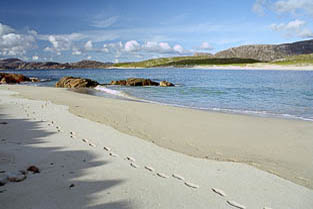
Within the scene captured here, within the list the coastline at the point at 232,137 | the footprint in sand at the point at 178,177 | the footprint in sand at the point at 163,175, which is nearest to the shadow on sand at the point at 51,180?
the footprint in sand at the point at 163,175

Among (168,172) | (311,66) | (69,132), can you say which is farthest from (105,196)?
(311,66)

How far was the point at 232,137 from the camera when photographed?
7789mm

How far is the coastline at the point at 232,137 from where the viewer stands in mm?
5615

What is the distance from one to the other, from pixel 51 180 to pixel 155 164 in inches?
82.2

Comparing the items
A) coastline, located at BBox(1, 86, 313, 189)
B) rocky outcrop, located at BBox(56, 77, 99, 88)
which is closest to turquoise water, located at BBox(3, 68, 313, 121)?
coastline, located at BBox(1, 86, 313, 189)

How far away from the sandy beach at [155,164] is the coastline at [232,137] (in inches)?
1.1

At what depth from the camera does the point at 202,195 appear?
3.93 m

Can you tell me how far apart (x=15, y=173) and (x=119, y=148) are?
2579 mm

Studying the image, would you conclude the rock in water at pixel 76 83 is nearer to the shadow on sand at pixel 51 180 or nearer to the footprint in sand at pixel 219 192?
the shadow on sand at pixel 51 180

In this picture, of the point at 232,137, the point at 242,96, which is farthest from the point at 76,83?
the point at 232,137

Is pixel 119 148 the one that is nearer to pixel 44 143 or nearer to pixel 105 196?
pixel 44 143

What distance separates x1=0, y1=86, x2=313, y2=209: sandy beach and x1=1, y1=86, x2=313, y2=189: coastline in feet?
0.09

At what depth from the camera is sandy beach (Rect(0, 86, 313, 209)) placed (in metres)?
3.74

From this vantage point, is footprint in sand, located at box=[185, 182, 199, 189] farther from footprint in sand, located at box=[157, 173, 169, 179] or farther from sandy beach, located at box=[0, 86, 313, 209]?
footprint in sand, located at box=[157, 173, 169, 179]
